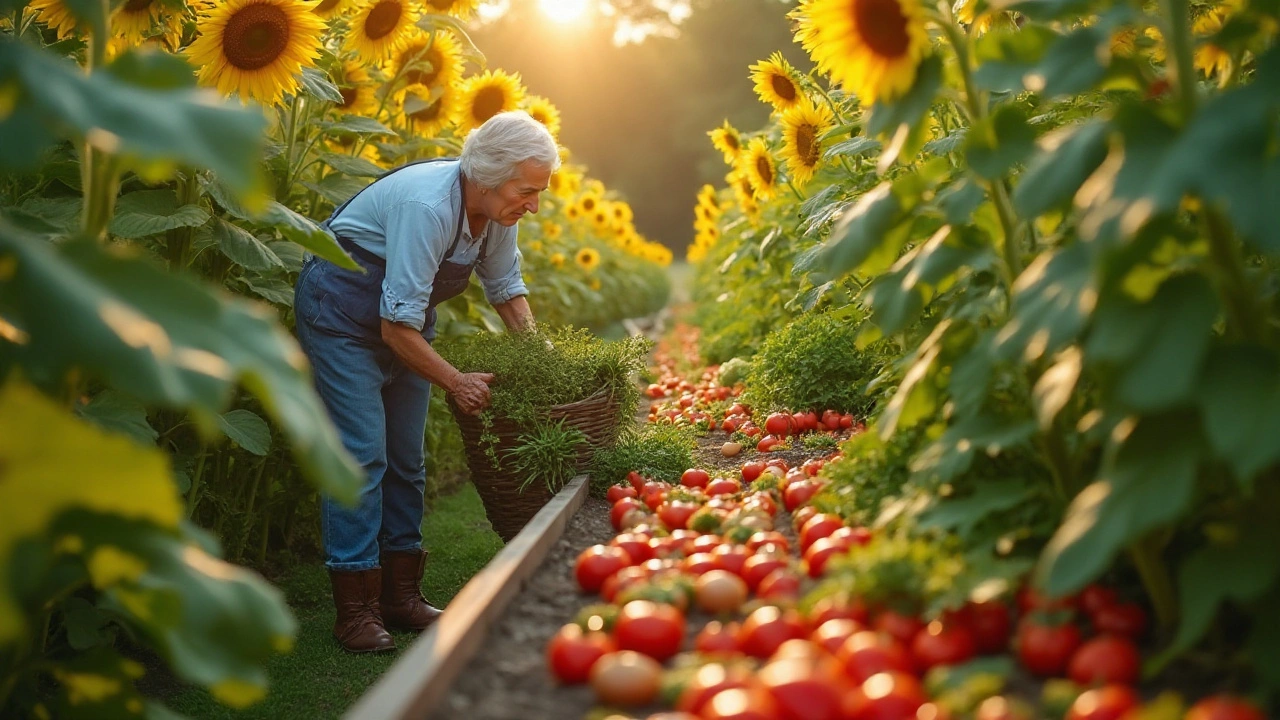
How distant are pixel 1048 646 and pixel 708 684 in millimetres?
608

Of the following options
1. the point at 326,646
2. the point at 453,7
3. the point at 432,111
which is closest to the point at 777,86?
the point at 453,7

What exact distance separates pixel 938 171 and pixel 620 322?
11.2m

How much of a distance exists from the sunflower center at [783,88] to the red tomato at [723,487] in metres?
2.37

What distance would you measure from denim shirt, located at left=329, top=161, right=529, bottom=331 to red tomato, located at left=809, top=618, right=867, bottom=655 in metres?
2.09

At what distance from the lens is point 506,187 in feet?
12.7

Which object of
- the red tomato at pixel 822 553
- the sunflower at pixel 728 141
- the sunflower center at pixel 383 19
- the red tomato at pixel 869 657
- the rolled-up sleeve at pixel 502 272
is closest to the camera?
the red tomato at pixel 869 657

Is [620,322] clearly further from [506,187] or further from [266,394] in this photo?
[266,394]

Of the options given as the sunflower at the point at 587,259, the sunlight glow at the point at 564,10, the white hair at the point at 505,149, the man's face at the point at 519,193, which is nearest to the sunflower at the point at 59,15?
the white hair at the point at 505,149

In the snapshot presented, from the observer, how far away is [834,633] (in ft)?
6.59

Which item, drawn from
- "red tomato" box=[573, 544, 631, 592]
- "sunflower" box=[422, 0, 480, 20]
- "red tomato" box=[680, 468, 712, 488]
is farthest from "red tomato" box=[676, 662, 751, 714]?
"sunflower" box=[422, 0, 480, 20]

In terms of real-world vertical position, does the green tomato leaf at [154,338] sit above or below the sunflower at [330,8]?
below

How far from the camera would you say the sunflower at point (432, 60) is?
5.21m

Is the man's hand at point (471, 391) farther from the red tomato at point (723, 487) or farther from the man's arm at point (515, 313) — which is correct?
the red tomato at point (723, 487)

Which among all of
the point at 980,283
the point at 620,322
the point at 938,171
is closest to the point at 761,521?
the point at 980,283
